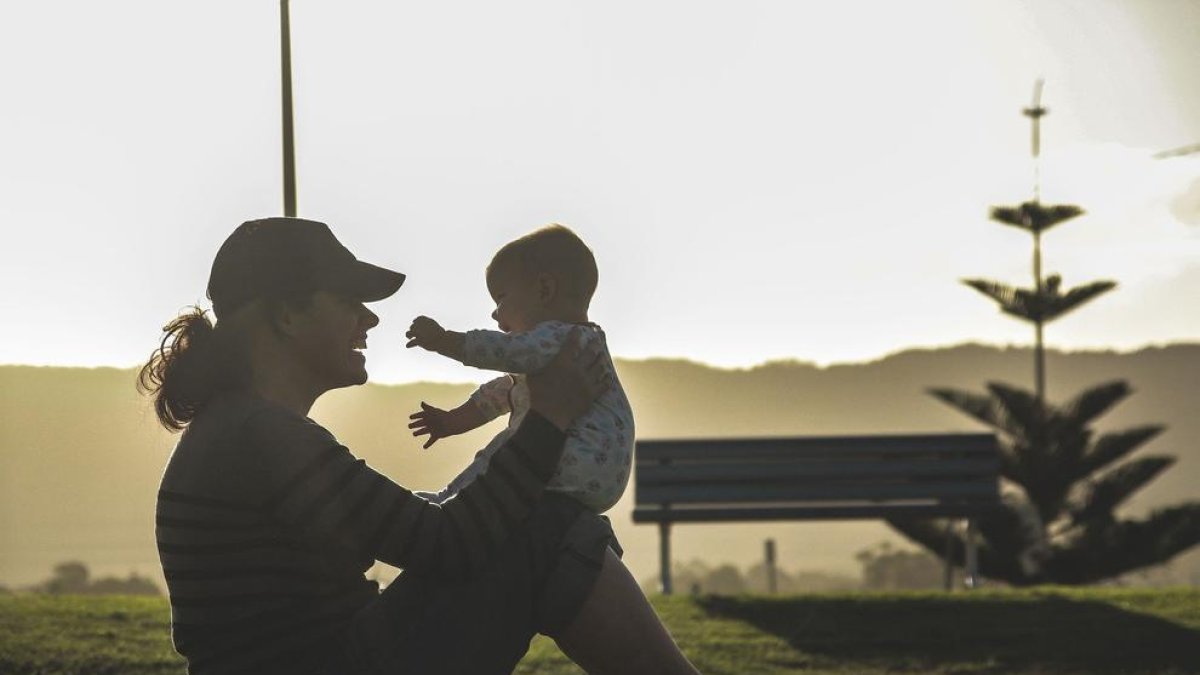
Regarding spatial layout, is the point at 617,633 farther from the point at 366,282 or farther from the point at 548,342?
the point at 366,282

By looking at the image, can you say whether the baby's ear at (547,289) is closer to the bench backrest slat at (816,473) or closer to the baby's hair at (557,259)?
the baby's hair at (557,259)

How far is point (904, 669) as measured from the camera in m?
7.42

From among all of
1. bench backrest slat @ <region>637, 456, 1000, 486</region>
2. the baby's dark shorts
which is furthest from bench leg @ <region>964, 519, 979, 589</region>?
the baby's dark shorts

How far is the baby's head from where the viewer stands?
12.8ft

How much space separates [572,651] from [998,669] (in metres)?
4.32

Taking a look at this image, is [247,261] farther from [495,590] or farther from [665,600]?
[665,600]

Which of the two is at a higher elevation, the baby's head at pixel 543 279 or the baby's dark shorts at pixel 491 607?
the baby's head at pixel 543 279

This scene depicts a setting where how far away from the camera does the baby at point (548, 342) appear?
11.8 feet

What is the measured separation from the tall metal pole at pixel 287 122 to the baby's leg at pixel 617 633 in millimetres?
2181

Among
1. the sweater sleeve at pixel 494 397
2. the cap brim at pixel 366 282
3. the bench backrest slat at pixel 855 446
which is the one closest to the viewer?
the cap brim at pixel 366 282

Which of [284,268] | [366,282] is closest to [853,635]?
[366,282]

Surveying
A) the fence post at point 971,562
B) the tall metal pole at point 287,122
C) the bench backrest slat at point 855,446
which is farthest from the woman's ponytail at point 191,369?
the fence post at point 971,562

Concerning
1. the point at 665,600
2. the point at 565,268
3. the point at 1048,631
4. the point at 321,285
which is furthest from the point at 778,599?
the point at 321,285

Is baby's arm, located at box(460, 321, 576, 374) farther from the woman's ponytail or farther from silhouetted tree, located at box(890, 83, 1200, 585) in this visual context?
silhouetted tree, located at box(890, 83, 1200, 585)
